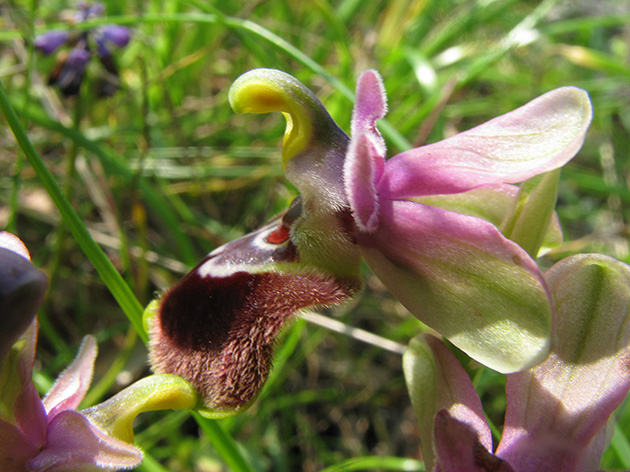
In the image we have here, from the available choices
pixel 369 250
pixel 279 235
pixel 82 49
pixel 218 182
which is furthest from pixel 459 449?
pixel 218 182

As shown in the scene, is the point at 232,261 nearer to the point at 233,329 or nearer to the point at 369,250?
the point at 233,329

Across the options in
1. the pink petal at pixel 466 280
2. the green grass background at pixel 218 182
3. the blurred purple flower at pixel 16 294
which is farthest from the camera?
the green grass background at pixel 218 182

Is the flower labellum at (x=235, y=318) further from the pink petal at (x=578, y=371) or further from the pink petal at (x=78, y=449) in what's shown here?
the pink petal at (x=578, y=371)

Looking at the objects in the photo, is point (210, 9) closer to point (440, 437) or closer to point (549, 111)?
point (549, 111)

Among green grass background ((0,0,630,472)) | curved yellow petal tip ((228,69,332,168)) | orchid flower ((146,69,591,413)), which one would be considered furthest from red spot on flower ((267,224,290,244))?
green grass background ((0,0,630,472))

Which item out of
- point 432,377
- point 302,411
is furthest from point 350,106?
point 432,377

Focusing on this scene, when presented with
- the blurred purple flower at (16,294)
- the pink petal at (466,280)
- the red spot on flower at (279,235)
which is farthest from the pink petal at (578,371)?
the blurred purple flower at (16,294)
